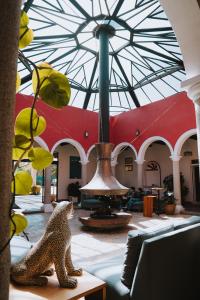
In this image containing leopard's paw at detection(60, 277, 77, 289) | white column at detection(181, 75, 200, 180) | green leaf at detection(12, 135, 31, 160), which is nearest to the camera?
green leaf at detection(12, 135, 31, 160)

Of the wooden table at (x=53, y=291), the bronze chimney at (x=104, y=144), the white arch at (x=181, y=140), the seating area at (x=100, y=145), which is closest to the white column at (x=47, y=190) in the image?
the seating area at (x=100, y=145)

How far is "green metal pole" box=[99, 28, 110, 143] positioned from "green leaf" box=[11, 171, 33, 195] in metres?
7.03

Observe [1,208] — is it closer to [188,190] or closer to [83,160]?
[83,160]

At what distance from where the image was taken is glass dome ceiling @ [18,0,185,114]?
23.4 ft

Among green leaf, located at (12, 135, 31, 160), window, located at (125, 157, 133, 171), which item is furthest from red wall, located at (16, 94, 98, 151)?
green leaf, located at (12, 135, 31, 160)

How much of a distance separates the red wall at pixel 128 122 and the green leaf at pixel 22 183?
8.95 meters

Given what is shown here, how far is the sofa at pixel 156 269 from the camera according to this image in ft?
6.55

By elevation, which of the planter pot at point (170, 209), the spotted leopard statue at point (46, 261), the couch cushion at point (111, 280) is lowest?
the planter pot at point (170, 209)

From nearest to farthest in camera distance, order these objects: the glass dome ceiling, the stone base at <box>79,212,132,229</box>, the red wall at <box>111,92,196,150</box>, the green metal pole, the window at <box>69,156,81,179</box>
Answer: the stone base at <box>79,212,132,229</box>, the glass dome ceiling, the green metal pole, the red wall at <box>111,92,196,150</box>, the window at <box>69,156,81,179</box>

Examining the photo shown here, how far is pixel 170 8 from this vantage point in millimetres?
2441

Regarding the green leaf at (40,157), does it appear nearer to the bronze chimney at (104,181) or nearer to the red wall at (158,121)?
the bronze chimney at (104,181)

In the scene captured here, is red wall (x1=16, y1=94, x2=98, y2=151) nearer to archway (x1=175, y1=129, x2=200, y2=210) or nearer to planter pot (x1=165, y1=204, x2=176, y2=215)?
planter pot (x1=165, y1=204, x2=176, y2=215)

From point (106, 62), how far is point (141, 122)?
3.78 m

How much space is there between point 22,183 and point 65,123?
10147 mm
